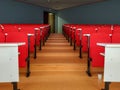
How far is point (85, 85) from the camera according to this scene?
3.46 m

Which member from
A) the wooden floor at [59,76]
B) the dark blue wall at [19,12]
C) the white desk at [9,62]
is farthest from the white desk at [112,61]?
the dark blue wall at [19,12]

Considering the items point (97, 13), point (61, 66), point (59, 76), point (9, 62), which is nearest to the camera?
point (9, 62)

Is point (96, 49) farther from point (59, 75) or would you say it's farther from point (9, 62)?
point (9, 62)

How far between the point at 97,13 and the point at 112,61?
12.4m

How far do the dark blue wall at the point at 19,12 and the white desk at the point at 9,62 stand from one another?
9.26 m

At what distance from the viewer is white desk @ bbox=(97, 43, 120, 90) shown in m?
2.70

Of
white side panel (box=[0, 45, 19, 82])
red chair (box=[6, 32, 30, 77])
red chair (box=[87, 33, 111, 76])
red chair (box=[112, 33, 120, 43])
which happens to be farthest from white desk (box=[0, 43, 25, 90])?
red chair (box=[112, 33, 120, 43])

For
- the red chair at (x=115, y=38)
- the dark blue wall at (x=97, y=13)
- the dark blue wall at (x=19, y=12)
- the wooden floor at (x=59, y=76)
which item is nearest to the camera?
the wooden floor at (x=59, y=76)

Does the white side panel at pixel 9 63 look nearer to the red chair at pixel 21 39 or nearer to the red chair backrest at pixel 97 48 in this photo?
the red chair at pixel 21 39

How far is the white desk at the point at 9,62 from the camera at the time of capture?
Answer: 2.67 m

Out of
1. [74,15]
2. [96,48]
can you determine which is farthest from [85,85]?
[74,15]

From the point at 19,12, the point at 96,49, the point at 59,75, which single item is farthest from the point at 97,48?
the point at 19,12

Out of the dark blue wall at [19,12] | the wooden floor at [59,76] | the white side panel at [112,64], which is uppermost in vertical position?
the dark blue wall at [19,12]

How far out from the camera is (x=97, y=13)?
14844mm
